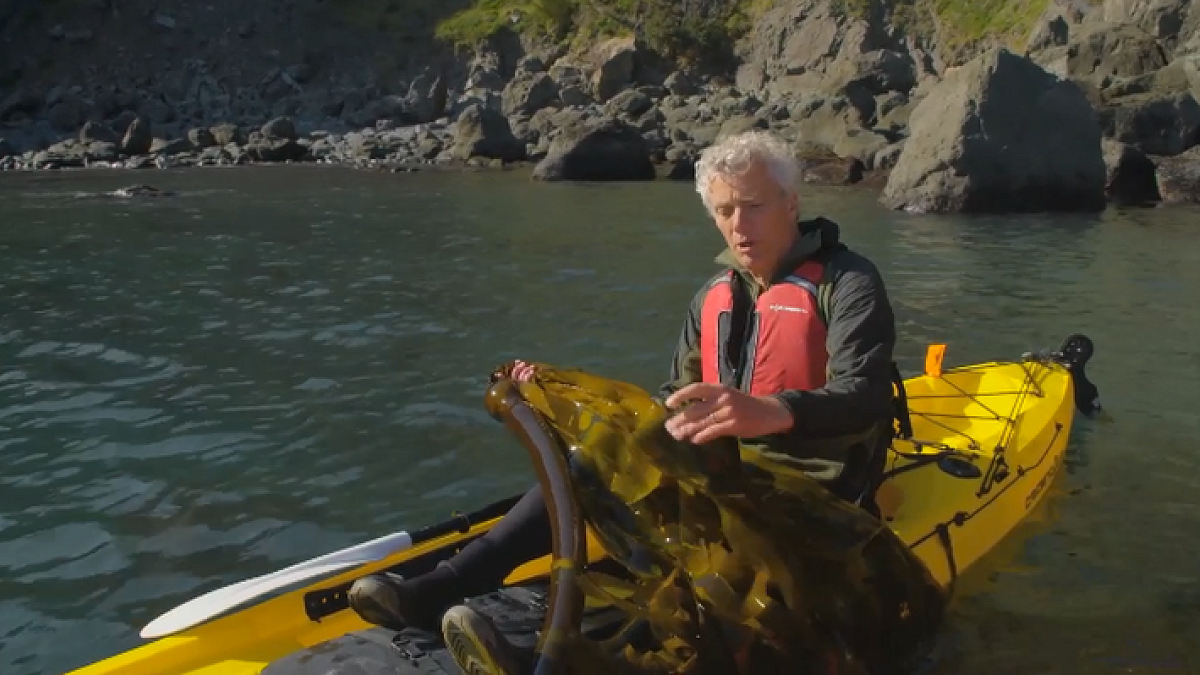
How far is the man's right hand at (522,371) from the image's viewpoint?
338 centimetres

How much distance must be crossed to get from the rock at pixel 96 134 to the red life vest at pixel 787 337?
33.8m

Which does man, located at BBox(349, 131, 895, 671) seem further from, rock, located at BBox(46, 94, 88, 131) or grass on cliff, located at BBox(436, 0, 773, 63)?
grass on cliff, located at BBox(436, 0, 773, 63)

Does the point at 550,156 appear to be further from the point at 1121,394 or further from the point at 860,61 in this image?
the point at 1121,394

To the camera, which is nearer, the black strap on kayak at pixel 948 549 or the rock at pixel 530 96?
the black strap on kayak at pixel 948 549

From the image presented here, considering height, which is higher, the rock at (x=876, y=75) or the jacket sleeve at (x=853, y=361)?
the jacket sleeve at (x=853, y=361)

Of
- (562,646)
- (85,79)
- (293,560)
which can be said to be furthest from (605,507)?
(85,79)

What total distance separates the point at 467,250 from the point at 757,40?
1289 inches

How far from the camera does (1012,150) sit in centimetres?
1734

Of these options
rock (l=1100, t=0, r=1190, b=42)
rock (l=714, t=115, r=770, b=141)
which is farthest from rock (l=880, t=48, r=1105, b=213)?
rock (l=714, t=115, r=770, b=141)

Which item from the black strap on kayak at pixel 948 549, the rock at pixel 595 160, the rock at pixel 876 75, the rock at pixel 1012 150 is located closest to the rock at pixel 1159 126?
the rock at pixel 1012 150

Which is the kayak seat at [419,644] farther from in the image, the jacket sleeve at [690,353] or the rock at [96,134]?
the rock at [96,134]

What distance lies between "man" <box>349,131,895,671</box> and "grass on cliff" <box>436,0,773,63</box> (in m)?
40.9

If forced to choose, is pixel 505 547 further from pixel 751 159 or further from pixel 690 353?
pixel 751 159

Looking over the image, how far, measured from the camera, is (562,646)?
9.64ft
